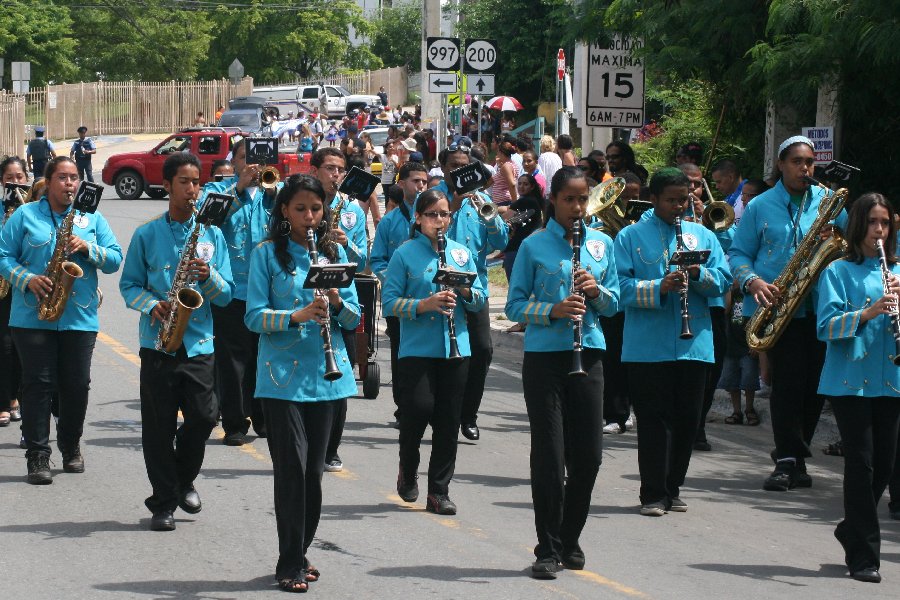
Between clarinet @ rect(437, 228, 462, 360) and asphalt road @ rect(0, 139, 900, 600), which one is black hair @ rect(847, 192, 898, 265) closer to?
asphalt road @ rect(0, 139, 900, 600)

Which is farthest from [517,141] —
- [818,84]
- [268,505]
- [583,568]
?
[583,568]

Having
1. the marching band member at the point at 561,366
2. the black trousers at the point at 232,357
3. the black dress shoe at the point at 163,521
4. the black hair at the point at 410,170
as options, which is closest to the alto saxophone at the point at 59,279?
the black trousers at the point at 232,357

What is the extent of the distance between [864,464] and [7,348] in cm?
657

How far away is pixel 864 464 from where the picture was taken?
727 centimetres

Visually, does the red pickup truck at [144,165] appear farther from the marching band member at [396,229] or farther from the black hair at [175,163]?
the black hair at [175,163]

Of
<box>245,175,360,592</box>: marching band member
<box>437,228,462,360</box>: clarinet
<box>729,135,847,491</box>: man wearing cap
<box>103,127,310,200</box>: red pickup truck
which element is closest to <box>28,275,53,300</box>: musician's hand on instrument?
<box>437,228,462,360</box>: clarinet

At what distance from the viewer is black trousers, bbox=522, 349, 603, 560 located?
7.08 metres

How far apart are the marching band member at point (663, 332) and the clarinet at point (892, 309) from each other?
4.28ft

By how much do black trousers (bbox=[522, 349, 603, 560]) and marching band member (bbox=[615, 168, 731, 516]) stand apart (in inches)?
55.4

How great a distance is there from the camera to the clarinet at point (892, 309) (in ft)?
23.5

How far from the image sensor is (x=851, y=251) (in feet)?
24.5

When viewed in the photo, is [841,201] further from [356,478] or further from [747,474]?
[356,478]

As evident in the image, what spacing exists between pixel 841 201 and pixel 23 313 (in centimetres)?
512

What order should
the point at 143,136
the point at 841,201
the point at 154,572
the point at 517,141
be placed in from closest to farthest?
the point at 154,572
the point at 841,201
the point at 517,141
the point at 143,136
